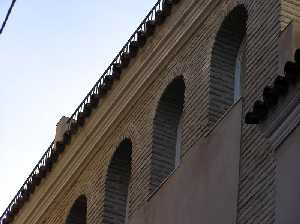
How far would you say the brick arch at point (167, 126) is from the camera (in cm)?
2391

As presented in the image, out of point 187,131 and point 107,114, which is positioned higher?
point 107,114

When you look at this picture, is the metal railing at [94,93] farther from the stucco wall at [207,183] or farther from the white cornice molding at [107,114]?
the stucco wall at [207,183]

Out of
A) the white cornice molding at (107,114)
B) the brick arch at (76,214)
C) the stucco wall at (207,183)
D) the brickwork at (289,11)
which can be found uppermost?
the white cornice molding at (107,114)

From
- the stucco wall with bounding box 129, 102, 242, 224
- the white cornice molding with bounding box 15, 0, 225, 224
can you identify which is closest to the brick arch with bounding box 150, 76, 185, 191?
the white cornice molding with bounding box 15, 0, 225, 224

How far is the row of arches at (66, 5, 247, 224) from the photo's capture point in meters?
22.6

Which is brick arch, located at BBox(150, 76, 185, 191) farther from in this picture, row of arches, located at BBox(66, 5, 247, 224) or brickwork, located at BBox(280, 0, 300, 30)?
brickwork, located at BBox(280, 0, 300, 30)

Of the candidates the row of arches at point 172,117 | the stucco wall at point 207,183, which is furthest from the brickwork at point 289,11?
the row of arches at point 172,117

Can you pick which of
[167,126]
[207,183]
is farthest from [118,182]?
[207,183]

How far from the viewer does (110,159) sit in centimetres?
2570

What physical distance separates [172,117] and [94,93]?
2.87 metres

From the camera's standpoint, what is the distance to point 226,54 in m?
23.0

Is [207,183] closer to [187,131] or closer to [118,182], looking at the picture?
[187,131]

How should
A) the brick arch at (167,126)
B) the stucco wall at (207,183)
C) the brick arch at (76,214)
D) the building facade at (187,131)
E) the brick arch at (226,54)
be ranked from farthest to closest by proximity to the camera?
the brick arch at (76,214) < the brick arch at (167,126) < the brick arch at (226,54) < the stucco wall at (207,183) < the building facade at (187,131)

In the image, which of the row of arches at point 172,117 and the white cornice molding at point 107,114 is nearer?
the row of arches at point 172,117
